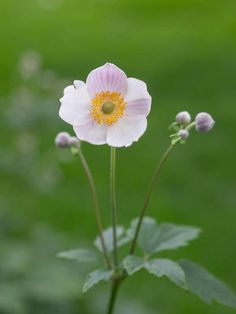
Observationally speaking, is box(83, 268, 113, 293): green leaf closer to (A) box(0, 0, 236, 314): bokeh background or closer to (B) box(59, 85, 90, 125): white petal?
(B) box(59, 85, 90, 125): white petal

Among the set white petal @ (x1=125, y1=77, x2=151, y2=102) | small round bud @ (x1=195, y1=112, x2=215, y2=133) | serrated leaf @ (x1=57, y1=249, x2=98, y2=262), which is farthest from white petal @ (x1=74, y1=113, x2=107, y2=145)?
serrated leaf @ (x1=57, y1=249, x2=98, y2=262)

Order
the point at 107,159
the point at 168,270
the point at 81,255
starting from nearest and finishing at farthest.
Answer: the point at 168,270 < the point at 81,255 < the point at 107,159

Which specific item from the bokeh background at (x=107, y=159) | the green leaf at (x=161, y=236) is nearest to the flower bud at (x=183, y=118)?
the green leaf at (x=161, y=236)

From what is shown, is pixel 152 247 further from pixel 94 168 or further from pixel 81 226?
pixel 94 168

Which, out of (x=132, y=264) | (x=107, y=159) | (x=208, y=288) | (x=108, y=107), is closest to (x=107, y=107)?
(x=108, y=107)

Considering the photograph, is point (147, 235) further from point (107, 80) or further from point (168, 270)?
point (107, 80)

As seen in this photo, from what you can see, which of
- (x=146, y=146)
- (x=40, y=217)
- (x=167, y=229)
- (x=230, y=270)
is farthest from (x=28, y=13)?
(x=167, y=229)
